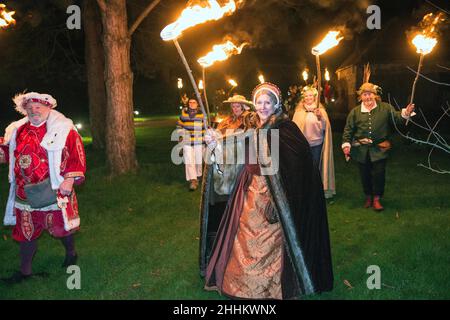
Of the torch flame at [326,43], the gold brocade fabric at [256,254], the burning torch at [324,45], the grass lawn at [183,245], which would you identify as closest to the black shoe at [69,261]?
the grass lawn at [183,245]

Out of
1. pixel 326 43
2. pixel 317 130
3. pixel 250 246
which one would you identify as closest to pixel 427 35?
pixel 326 43

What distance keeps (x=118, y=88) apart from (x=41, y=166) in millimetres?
6617

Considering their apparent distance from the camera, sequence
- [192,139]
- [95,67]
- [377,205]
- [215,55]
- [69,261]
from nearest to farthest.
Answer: [69,261]
[215,55]
[377,205]
[192,139]
[95,67]

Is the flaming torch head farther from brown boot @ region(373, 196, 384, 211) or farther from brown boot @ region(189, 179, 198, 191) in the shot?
brown boot @ region(189, 179, 198, 191)

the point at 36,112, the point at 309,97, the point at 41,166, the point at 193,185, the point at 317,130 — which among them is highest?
the point at 309,97

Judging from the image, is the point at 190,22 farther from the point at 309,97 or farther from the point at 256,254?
the point at 309,97

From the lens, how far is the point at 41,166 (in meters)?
5.30

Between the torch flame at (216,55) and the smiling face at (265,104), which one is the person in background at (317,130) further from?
the smiling face at (265,104)

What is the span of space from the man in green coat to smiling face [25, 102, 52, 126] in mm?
4776

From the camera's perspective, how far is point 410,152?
50.5 ft

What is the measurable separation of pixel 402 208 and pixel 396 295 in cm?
370

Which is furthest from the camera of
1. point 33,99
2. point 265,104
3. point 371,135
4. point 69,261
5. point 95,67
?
point 95,67

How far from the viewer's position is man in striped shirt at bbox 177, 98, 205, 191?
34.1 feet

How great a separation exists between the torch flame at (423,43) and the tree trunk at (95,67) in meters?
13.7
